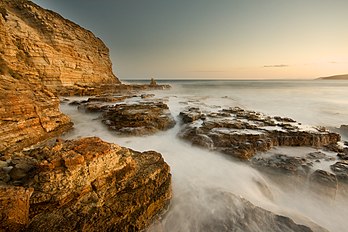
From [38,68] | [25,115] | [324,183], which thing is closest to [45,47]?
[38,68]

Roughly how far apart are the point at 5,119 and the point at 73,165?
4.44 metres

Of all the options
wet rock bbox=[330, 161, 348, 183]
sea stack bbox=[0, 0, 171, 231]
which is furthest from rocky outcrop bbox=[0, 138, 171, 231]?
wet rock bbox=[330, 161, 348, 183]

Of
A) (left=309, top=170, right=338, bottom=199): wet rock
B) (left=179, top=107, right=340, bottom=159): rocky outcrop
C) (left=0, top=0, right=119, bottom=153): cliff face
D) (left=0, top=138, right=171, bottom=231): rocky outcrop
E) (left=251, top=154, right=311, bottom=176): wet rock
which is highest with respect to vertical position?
(left=0, top=0, right=119, bottom=153): cliff face

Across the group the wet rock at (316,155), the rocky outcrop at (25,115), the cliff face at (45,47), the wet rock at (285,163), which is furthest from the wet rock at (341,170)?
the cliff face at (45,47)

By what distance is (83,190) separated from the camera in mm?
3219

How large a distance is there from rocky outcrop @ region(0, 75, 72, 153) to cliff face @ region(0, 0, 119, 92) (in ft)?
18.3

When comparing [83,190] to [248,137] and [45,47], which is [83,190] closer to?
[248,137]

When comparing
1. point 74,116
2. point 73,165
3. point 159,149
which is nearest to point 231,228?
point 73,165

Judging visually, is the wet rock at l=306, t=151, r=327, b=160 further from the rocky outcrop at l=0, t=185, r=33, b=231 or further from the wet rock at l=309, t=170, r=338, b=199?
the rocky outcrop at l=0, t=185, r=33, b=231

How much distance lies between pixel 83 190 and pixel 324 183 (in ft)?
20.6

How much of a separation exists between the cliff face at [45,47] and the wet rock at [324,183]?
1534 centimetres

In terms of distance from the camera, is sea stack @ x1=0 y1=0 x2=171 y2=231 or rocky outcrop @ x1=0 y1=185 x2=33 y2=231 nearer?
rocky outcrop @ x1=0 y1=185 x2=33 y2=231

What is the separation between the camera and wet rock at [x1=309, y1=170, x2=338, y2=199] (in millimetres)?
5078

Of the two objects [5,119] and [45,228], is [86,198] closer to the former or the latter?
[45,228]
